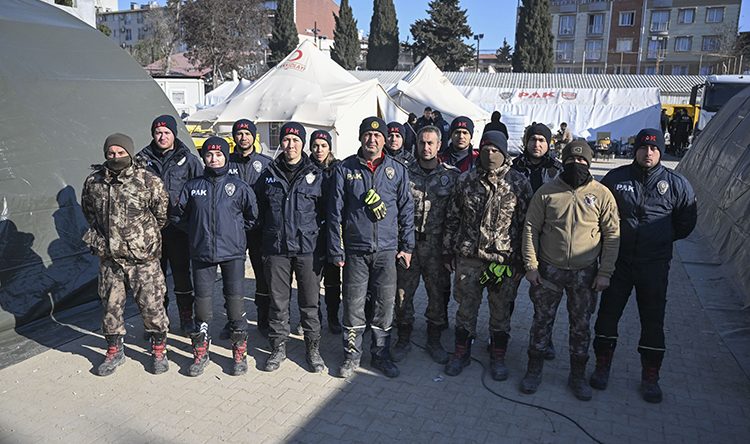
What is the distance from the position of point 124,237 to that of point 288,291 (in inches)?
50.9

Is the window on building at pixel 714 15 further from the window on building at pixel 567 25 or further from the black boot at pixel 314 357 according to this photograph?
the black boot at pixel 314 357

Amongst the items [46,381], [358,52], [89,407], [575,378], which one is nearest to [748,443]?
[575,378]

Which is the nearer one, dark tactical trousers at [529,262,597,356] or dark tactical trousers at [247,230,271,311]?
dark tactical trousers at [529,262,597,356]

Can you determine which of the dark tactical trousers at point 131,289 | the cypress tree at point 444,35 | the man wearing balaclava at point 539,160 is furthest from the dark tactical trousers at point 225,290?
the cypress tree at point 444,35

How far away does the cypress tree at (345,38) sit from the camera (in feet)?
170

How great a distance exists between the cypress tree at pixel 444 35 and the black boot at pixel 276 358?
1835 inches

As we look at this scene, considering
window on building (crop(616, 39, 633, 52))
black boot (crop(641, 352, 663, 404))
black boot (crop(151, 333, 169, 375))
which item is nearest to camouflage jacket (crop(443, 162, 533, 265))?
black boot (crop(641, 352, 663, 404))

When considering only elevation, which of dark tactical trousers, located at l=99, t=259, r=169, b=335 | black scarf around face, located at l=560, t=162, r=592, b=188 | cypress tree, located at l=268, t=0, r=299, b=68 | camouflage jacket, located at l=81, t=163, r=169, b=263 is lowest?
dark tactical trousers, located at l=99, t=259, r=169, b=335

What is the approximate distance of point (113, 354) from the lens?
14.4ft

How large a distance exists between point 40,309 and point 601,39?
193ft

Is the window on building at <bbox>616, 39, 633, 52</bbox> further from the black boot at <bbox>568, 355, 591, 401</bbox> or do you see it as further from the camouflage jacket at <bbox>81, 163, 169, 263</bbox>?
the camouflage jacket at <bbox>81, 163, 169, 263</bbox>

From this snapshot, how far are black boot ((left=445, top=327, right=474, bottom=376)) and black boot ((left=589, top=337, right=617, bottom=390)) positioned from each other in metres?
0.95

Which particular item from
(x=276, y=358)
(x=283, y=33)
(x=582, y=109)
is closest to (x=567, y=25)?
(x=283, y=33)

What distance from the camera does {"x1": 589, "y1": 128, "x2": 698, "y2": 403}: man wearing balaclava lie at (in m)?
3.80
